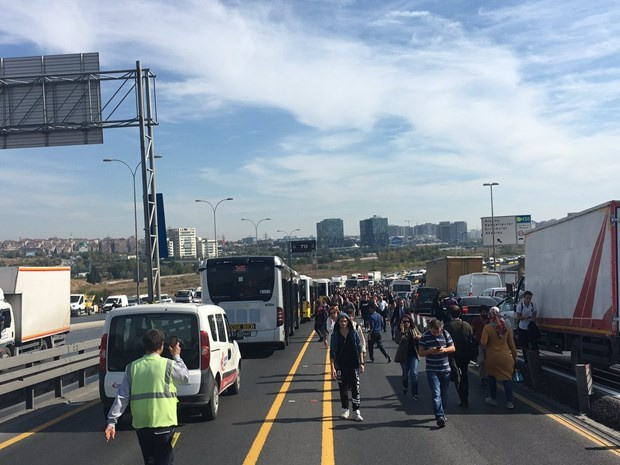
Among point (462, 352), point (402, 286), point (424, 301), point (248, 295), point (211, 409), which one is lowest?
point (402, 286)

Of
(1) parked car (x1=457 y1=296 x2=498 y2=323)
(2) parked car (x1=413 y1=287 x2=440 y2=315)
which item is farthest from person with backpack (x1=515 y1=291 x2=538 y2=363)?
(2) parked car (x1=413 y1=287 x2=440 y2=315)

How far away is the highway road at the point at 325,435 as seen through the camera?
819cm

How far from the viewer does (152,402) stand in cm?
596

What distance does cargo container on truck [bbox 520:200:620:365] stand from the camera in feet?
42.2

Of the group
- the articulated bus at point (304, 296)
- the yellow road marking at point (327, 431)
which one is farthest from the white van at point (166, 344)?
the articulated bus at point (304, 296)

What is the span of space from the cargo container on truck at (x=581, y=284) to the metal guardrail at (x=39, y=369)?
10.3 m

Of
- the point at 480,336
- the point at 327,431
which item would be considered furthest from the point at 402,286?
the point at 327,431

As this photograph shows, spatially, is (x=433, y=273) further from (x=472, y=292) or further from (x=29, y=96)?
(x=29, y=96)

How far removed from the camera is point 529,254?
1911cm

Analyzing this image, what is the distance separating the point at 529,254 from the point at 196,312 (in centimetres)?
1168

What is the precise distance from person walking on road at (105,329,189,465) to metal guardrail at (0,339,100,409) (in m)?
6.29

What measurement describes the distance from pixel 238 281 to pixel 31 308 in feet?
22.7

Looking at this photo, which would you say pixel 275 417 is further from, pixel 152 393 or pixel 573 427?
pixel 152 393

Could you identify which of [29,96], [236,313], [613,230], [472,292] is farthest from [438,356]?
[472,292]
